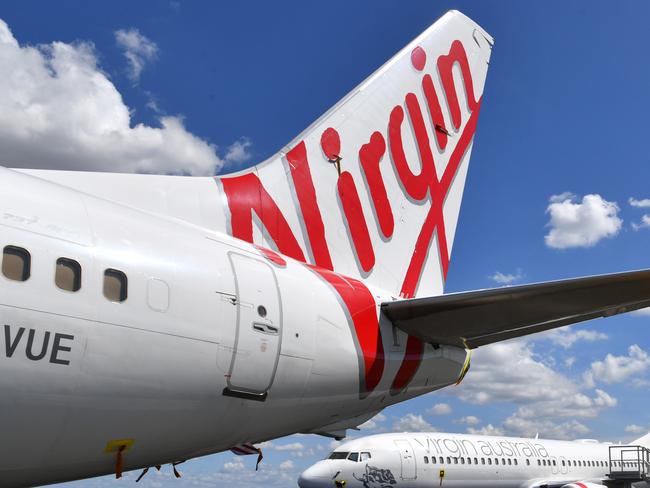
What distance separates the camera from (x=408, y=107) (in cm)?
808

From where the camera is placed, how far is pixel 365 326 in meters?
5.90

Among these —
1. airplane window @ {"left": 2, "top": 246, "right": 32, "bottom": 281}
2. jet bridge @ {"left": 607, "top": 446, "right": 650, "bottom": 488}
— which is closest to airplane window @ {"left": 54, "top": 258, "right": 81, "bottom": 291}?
airplane window @ {"left": 2, "top": 246, "right": 32, "bottom": 281}

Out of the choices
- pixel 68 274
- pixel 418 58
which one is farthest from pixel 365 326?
pixel 418 58

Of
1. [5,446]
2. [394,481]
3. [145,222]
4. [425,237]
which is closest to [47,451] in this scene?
[5,446]

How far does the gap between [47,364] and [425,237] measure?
5397 millimetres

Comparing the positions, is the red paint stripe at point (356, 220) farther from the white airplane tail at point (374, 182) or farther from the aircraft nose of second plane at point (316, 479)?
the aircraft nose of second plane at point (316, 479)

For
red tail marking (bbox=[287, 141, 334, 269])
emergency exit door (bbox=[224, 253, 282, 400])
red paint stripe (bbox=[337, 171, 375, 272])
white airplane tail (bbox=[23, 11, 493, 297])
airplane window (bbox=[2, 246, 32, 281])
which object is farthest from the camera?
red paint stripe (bbox=[337, 171, 375, 272])

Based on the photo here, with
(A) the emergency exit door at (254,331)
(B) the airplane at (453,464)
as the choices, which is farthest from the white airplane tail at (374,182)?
(B) the airplane at (453,464)

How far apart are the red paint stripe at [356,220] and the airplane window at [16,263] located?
387cm

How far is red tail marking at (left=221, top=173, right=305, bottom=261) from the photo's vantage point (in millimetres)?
5887

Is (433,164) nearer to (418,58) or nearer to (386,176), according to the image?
(386,176)

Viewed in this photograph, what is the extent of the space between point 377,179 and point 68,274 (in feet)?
14.2

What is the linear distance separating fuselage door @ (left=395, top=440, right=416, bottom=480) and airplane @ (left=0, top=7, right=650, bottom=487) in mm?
14799

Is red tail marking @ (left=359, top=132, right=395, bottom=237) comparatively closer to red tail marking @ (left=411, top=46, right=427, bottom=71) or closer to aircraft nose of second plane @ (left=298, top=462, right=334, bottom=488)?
red tail marking @ (left=411, top=46, right=427, bottom=71)
